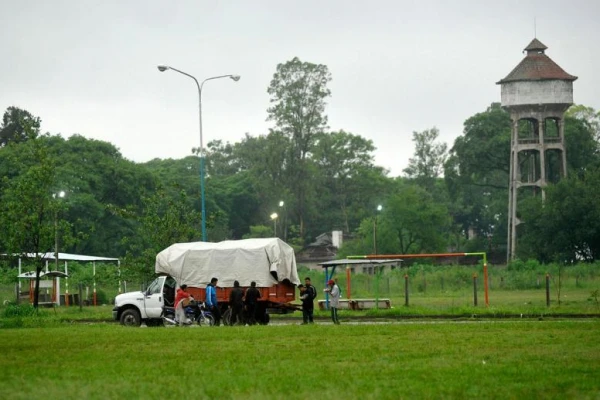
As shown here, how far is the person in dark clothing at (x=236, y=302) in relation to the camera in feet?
131

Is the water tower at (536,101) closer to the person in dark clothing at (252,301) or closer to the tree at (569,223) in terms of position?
the tree at (569,223)

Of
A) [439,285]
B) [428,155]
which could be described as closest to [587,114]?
[428,155]

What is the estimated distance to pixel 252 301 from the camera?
40031 millimetres

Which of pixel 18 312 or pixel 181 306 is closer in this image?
pixel 181 306

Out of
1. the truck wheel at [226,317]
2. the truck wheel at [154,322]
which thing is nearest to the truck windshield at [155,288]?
the truck wheel at [154,322]

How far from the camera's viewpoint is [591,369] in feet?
65.5

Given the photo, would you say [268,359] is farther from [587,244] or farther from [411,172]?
[411,172]

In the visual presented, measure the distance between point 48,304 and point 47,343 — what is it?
34.4 m

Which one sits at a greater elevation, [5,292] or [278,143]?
[278,143]

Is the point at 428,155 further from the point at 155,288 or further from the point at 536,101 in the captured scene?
the point at 155,288

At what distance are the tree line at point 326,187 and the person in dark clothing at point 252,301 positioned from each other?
69.2ft

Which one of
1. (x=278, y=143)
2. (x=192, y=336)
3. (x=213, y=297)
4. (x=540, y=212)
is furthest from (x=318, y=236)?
(x=192, y=336)

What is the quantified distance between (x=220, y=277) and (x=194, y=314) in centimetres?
201

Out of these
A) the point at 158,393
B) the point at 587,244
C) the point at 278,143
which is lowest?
the point at 158,393
